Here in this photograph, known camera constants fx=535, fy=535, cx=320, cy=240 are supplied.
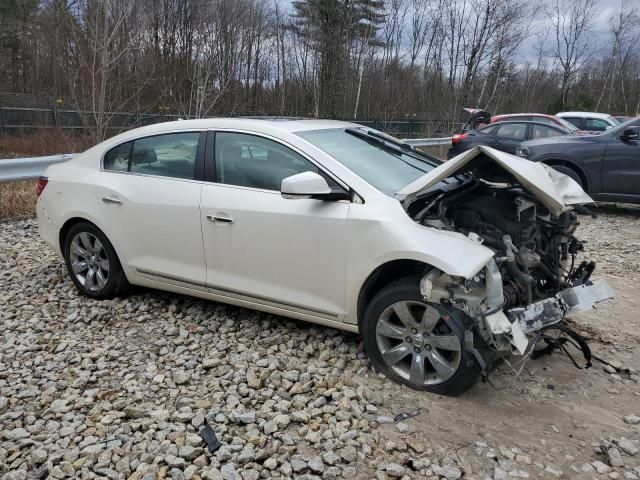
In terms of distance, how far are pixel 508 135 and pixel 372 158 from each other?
922cm

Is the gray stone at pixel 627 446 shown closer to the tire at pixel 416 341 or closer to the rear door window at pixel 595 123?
the tire at pixel 416 341

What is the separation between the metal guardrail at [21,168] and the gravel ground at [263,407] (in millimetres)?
3587

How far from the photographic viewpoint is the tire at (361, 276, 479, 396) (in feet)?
9.95

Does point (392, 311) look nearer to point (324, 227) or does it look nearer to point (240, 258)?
point (324, 227)

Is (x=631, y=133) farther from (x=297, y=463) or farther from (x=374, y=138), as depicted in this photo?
(x=297, y=463)

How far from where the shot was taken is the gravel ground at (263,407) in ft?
8.59

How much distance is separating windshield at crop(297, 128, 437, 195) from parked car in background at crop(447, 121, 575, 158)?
814 cm

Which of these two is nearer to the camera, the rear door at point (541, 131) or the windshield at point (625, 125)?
the windshield at point (625, 125)

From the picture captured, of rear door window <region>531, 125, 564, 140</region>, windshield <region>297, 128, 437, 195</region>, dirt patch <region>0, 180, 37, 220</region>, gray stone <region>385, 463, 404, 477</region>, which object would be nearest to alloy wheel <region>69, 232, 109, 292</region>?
windshield <region>297, 128, 437, 195</region>

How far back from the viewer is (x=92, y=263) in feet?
15.1

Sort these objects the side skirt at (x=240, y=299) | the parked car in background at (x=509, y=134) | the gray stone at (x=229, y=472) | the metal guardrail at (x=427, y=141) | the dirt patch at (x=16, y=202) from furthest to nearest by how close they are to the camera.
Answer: the metal guardrail at (x=427, y=141), the parked car in background at (x=509, y=134), the dirt patch at (x=16, y=202), the side skirt at (x=240, y=299), the gray stone at (x=229, y=472)

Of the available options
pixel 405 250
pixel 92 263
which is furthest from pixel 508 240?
pixel 92 263

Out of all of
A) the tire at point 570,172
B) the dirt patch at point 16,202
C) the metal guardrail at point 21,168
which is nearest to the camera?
the metal guardrail at point 21,168

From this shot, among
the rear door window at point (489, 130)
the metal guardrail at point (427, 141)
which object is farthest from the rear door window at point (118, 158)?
the metal guardrail at point (427, 141)
